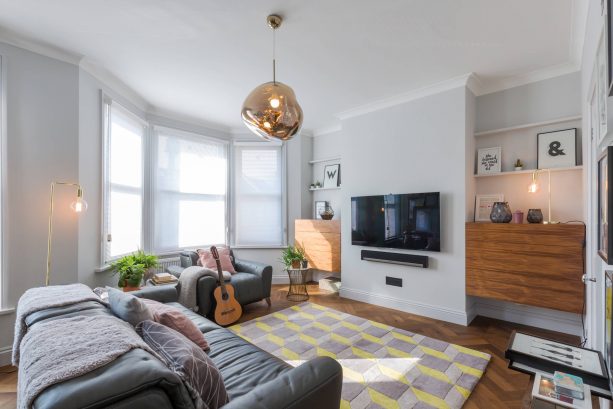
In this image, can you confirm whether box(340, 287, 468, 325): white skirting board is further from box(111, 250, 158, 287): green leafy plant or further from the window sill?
the window sill

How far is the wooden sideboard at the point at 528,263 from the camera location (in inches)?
101

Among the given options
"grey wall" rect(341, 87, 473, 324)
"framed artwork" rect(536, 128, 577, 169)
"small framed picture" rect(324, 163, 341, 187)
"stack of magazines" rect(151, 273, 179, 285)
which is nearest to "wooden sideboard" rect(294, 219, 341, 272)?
"grey wall" rect(341, 87, 473, 324)

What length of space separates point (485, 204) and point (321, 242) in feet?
7.45

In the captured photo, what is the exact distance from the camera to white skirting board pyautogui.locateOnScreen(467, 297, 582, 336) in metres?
2.88

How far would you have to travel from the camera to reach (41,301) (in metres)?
1.43

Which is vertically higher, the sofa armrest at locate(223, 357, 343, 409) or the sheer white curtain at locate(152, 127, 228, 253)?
the sheer white curtain at locate(152, 127, 228, 253)

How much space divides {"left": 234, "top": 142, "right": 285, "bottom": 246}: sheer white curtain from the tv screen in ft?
5.25

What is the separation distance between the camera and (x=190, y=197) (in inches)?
179

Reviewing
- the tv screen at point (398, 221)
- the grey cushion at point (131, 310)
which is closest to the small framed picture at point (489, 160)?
the tv screen at point (398, 221)

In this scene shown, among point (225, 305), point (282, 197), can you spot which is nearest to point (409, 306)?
point (225, 305)

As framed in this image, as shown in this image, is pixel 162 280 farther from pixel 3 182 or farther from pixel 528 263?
pixel 528 263

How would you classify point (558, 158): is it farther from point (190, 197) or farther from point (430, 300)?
point (190, 197)

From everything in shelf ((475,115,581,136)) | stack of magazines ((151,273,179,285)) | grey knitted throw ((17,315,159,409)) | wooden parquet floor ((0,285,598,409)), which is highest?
shelf ((475,115,581,136))

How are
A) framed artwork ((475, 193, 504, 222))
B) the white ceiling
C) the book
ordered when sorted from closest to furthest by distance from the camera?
the book
the white ceiling
framed artwork ((475, 193, 504, 222))
